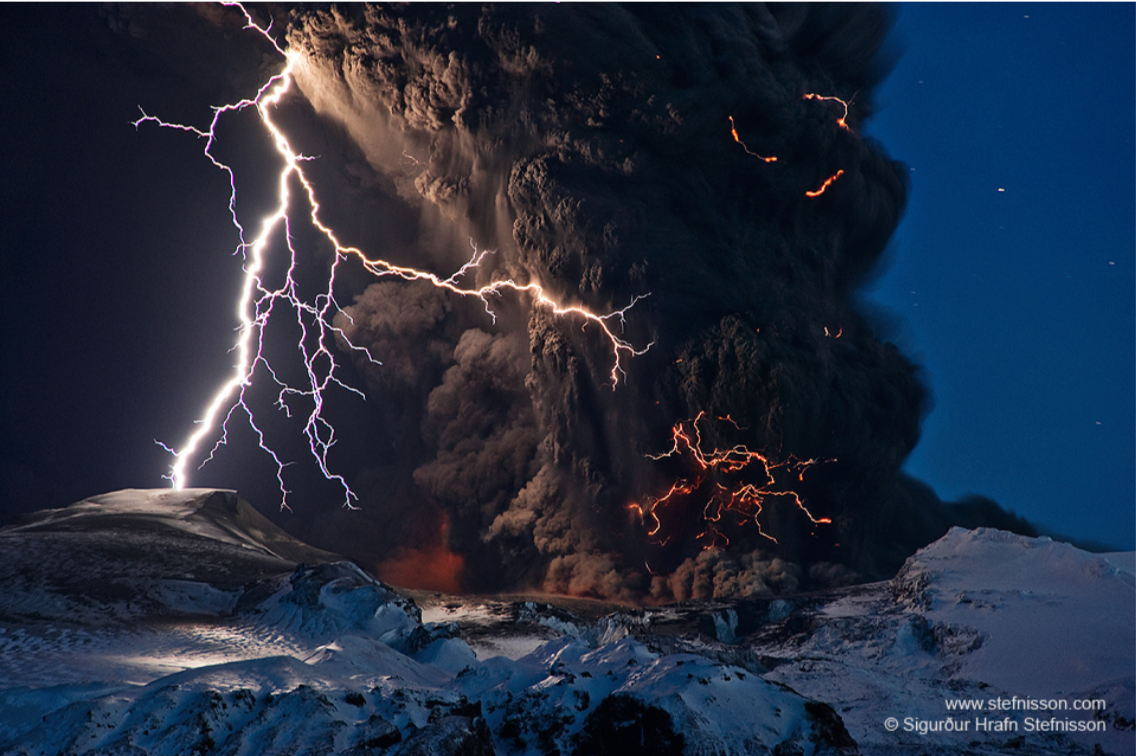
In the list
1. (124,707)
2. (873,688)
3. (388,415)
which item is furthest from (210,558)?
(388,415)

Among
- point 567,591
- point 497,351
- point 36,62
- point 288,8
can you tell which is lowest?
point 567,591

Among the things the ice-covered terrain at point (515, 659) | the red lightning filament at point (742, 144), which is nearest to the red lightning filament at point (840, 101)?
the red lightning filament at point (742, 144)

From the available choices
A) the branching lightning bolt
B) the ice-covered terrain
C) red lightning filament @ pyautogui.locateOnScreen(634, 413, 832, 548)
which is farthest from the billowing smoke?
the ice-covered terrain

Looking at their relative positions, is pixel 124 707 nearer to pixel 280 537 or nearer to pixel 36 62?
pixel 280 537

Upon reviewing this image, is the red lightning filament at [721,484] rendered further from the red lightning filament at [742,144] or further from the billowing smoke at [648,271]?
the red lightning filament at [742,144]

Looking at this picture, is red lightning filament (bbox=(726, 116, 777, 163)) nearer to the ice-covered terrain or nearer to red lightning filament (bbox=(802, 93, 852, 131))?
red lightning filament (bbox=(802, 93, 852, 131))

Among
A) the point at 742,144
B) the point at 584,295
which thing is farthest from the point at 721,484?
the point at 742,144

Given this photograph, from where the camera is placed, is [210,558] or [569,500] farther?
[569,500]
